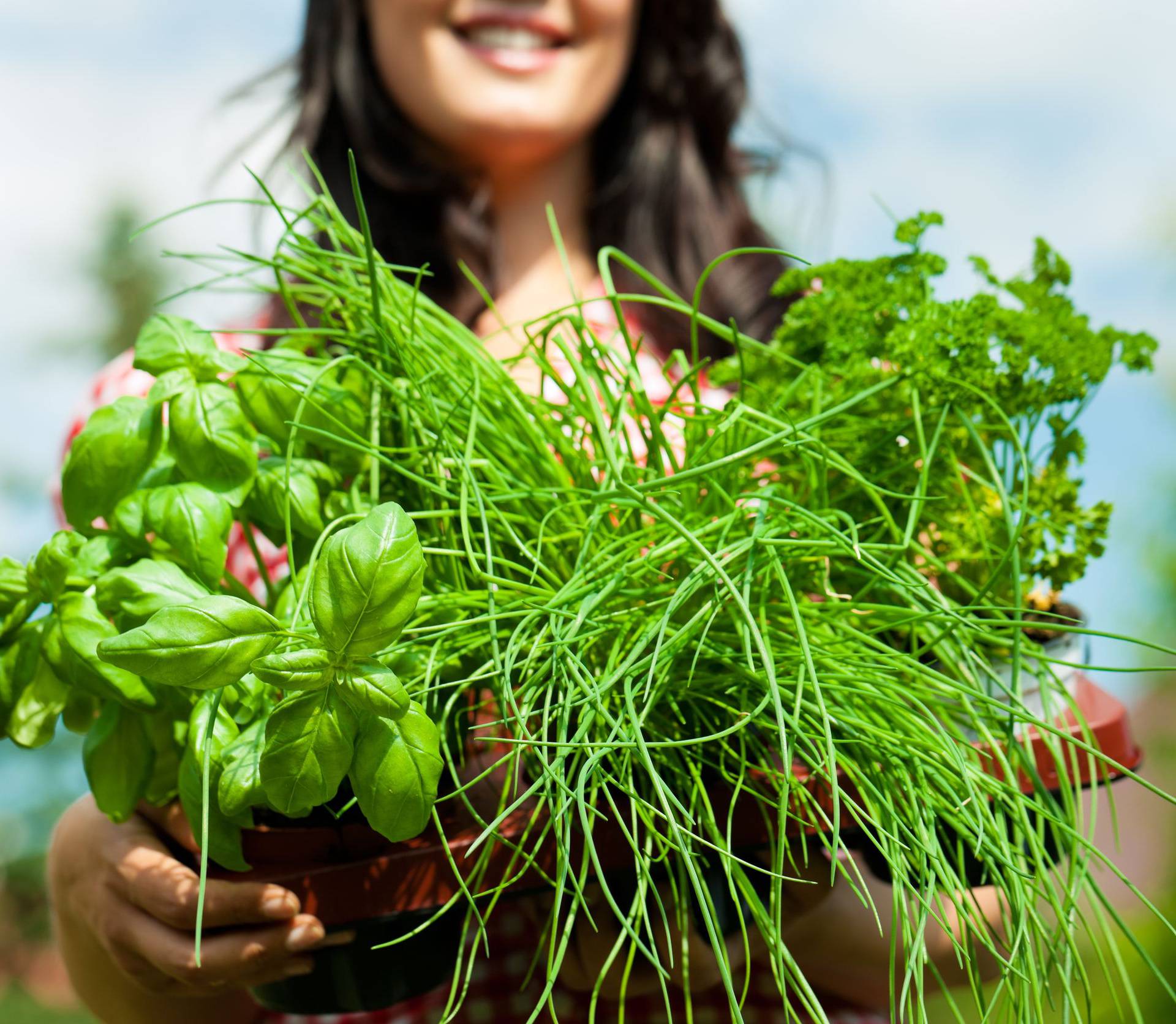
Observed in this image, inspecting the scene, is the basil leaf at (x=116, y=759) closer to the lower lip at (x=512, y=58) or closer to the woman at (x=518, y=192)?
the woman at (x=518, y=192)

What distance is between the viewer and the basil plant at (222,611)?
0.26 metres

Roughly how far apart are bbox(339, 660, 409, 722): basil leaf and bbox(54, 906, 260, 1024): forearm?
414 millimetres

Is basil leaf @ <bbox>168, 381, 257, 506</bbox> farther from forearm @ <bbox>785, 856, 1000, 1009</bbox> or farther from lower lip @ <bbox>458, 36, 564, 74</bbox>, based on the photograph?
lower lip @ <bbox>458, 36, 564, 74</bbox>

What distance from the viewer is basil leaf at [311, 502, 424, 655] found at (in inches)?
10.1

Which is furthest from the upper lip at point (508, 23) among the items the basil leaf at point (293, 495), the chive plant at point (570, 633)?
the basil leaf at point (293, 495)

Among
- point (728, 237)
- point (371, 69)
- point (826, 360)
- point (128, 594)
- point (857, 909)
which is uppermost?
point (371, 69)

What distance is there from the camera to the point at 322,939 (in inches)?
15.7

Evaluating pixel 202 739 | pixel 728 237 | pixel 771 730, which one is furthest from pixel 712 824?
pixel 728 237

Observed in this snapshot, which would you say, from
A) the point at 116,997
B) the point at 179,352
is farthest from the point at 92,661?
the point at 116,997

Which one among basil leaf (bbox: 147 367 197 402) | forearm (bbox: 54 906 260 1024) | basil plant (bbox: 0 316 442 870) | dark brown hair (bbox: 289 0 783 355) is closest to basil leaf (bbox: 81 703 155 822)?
basil plant (bbox: 0 316 442 870)

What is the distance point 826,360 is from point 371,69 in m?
0.79

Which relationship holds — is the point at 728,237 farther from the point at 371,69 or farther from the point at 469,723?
the point at 469,723

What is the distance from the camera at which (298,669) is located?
261 mm

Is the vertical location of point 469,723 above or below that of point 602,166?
below
